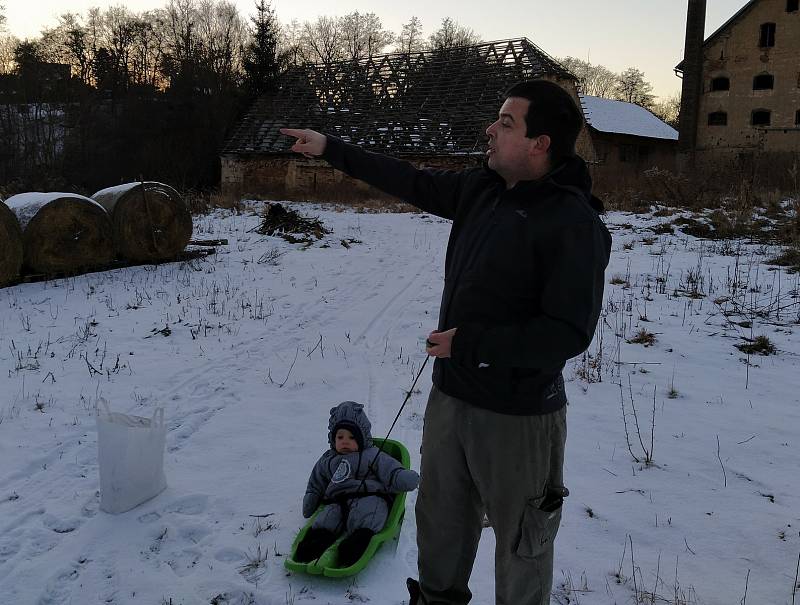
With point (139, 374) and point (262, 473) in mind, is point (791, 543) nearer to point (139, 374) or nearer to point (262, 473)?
point (262, 473)

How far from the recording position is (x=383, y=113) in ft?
84.8

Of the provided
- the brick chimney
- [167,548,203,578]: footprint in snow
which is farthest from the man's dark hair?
the brick chimney

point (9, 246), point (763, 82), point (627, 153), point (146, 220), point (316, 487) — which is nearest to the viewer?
point (316, 487)

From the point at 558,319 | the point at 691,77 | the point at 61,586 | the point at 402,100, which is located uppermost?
the point at 691,77

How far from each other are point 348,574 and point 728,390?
405 cm

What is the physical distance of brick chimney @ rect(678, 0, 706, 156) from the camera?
93.3 feet

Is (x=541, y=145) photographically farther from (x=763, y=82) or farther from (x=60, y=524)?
(x=763, y=82)

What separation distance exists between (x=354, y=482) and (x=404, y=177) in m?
1.79

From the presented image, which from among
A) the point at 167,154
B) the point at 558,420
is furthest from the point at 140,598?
the point at 167,154

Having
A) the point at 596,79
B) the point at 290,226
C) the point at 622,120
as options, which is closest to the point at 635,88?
the point at 596,79

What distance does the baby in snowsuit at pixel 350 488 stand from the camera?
10.1ft

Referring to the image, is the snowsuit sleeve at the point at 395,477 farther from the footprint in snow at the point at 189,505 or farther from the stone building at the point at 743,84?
the stone building at the point at 743,84

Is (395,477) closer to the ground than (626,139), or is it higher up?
closer to the ground

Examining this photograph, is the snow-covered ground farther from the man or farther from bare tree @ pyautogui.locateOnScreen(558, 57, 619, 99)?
bare tree @ pyautogui.locateOnScreen(558, 57, 619, 99)
